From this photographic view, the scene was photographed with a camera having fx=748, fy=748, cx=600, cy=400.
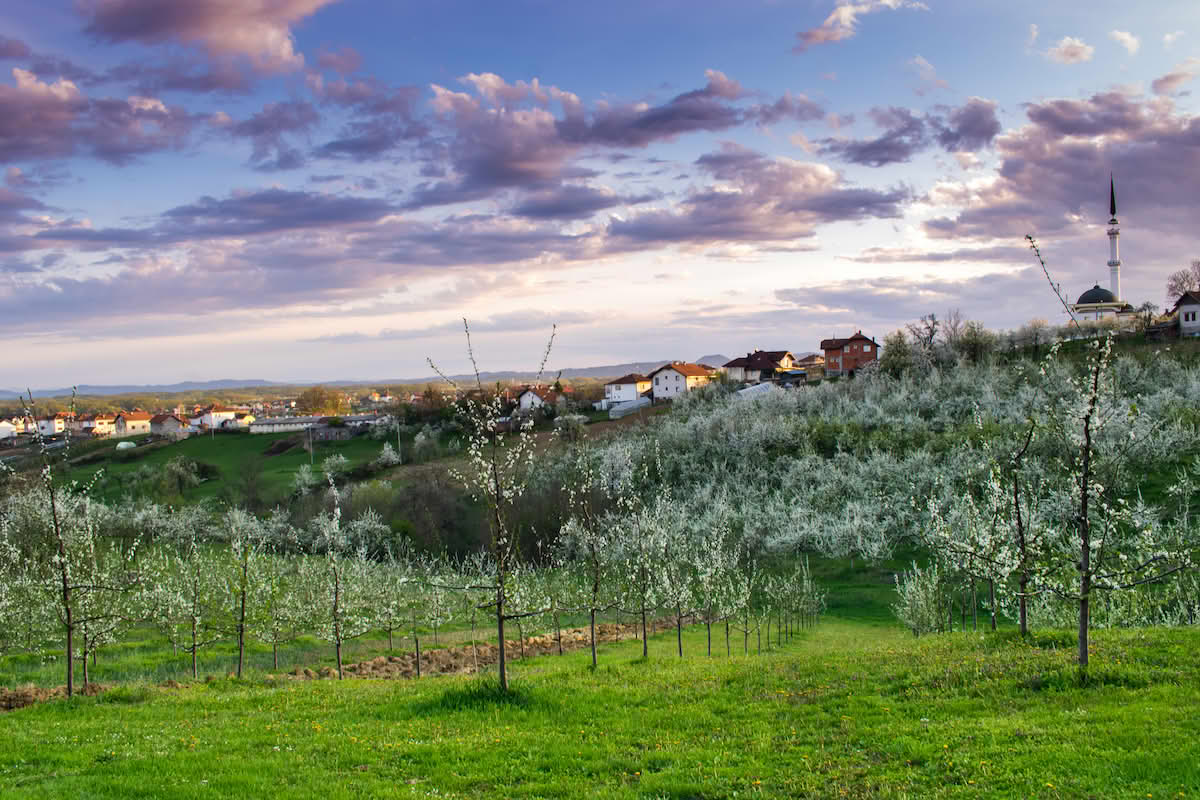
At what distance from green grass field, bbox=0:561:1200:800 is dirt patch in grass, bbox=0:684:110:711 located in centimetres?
129

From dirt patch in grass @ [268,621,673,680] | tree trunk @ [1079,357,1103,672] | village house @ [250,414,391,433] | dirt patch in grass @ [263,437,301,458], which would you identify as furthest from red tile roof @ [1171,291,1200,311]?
dirt patch in grass @ [263,437,301,458]

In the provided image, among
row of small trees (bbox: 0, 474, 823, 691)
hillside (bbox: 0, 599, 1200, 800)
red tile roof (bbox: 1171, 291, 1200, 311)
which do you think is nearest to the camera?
hillside (bbox: 0, 599, 1200, 800)

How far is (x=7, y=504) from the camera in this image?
149 ft

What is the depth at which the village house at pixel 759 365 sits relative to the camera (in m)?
122

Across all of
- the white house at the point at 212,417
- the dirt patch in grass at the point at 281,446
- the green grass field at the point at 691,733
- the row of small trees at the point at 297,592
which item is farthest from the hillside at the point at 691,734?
the white house at the point at 212,417

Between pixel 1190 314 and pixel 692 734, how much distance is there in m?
88.2

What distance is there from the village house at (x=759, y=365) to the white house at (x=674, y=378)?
4.88 metres

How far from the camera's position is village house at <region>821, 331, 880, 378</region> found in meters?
101

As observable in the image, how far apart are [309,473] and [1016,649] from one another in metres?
68.6

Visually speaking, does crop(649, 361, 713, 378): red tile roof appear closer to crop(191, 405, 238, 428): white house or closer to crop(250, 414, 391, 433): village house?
crop(250, 414, 391, 433): village house

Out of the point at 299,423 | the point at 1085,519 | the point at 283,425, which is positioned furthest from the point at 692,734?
the point at 299,423

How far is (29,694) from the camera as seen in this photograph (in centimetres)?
1830

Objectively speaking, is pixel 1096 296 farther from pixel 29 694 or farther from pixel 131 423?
pixel 131 423

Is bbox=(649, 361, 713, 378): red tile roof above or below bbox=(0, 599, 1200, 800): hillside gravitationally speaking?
above
